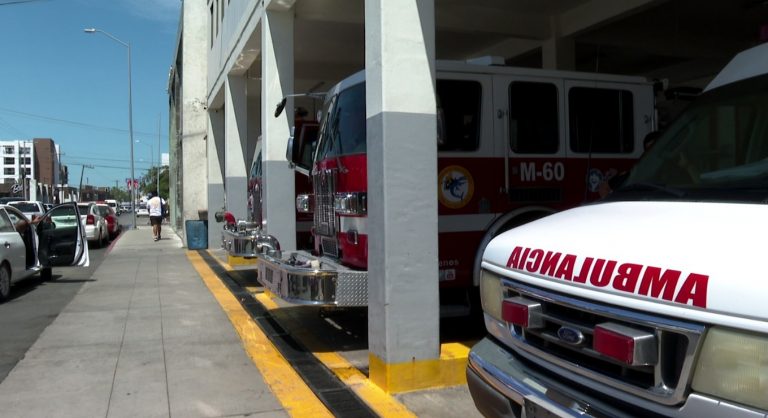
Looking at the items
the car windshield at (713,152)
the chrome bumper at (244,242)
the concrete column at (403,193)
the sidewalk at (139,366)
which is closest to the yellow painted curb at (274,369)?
the sidewalk at (139,366)

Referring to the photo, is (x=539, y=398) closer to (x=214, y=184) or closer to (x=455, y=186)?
(x=455, y=186)

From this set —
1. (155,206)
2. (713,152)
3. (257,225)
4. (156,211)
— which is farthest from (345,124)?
(156,211)

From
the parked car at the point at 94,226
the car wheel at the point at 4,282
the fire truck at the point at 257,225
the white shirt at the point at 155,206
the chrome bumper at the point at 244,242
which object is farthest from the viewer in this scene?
the white shirt at the point at 155,206

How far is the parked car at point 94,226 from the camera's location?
19859 millimetres

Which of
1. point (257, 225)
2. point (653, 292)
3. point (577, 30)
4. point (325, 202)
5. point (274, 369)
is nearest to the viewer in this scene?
point (653, 292)

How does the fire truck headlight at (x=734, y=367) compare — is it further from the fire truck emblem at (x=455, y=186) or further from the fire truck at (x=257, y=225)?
the fire truck at (x=257, y=225)

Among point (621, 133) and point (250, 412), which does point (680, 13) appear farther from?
point (250, 412)

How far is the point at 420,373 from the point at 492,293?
197cm

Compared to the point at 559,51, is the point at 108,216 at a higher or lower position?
lower

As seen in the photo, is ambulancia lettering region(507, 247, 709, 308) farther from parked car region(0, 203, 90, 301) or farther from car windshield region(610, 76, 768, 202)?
parked car region(0, 203, 90, 301)

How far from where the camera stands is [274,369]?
222 inches

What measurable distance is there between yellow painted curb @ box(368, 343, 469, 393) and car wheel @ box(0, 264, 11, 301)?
7.20 metres

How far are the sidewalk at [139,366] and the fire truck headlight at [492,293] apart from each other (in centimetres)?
221

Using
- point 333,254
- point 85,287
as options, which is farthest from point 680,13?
point 85,287
